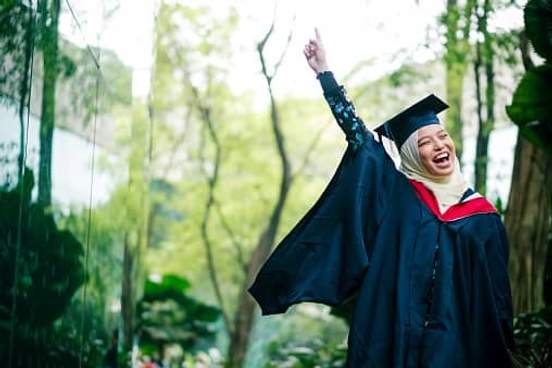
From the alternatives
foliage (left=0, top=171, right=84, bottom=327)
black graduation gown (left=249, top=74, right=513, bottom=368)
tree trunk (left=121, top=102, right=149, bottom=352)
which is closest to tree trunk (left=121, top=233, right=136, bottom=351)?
tree trunk (left=121, top=102, right=149, bottom=352)

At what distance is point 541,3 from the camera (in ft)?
14.7

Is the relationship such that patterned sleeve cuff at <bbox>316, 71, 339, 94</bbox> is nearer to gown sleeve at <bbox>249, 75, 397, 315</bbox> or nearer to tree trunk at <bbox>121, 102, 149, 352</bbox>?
gown sleeve at <bbox>249, 75, 397, 315</bbox>

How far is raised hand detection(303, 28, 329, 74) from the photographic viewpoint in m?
3.68

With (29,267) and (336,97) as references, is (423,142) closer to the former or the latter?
(336,97)

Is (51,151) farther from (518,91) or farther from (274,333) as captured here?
(274,333)

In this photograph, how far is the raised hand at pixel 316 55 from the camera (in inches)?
145

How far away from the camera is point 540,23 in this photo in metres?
4.50

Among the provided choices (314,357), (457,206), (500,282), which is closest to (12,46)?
(457,206)

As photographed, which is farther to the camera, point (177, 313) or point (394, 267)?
point (177, 313)

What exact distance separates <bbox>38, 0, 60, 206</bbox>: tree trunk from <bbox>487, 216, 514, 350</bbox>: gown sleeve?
69.1 inches

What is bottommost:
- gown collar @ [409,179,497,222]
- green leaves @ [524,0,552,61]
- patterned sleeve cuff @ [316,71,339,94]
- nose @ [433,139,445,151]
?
gown collar @ [409,179,497,222]

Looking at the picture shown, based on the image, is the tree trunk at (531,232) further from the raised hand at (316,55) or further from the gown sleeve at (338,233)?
the raised hand at (316,55)

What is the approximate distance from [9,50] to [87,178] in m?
1.97

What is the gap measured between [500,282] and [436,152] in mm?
564
